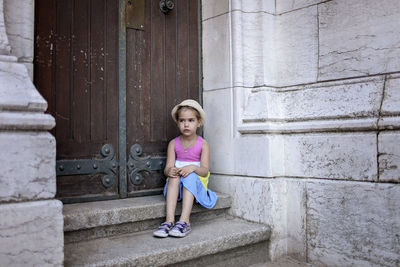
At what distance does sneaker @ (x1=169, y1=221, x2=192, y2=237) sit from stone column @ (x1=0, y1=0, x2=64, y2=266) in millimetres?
846

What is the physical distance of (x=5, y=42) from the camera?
2.02m

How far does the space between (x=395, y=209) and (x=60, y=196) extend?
7.31 ft

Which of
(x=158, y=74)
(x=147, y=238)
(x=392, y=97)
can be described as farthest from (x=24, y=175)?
(x=392, y=97)

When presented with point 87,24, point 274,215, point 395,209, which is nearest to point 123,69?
point 87,24

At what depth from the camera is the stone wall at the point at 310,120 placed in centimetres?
258

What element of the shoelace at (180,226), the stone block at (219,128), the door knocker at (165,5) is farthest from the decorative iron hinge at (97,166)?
the door knocker at (165,5)

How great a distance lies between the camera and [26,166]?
1908 mm

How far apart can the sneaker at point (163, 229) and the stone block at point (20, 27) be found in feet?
4.33

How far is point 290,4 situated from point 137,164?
1.79 metres

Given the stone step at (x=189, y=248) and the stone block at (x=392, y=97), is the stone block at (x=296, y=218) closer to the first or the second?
the stone step at (x=189, y=248)

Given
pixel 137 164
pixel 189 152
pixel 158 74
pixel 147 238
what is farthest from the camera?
pixel 158 74

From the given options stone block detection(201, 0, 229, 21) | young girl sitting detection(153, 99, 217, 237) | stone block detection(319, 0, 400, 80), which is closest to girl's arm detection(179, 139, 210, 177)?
young girl sitting detection(153, 99, 217, 237)

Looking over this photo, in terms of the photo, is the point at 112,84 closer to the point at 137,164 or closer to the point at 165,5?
the point at 137,164

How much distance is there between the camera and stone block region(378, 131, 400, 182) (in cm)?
247
